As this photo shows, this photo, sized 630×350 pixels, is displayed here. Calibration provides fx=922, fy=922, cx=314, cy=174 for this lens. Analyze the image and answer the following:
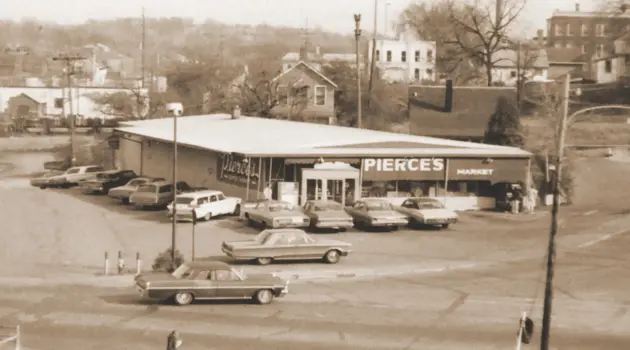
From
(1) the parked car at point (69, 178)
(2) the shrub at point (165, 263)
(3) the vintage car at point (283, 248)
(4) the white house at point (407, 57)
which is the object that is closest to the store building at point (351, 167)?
(1) the parked car at point (69, 178)

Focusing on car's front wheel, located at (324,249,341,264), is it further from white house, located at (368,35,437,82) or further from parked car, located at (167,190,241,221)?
white house, located at (368,35,437,82)

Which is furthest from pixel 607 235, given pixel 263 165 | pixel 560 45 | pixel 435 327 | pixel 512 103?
pixel 560 45

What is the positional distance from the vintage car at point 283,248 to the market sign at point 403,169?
12.1 m

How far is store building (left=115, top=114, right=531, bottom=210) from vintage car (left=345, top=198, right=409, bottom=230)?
3.38m

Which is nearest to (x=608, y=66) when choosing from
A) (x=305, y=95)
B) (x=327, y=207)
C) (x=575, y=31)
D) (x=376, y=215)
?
(x=305, y=95)

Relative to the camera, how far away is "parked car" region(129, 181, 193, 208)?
42.1 meters

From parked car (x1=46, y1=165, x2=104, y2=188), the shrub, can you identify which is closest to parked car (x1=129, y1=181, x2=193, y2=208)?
parked car (x1=46, y1=165, x2=104, y2=188)

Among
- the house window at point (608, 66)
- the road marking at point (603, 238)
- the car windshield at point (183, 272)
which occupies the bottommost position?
the road marking at point (603, 238)

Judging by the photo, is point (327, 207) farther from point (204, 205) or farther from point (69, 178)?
point (69, 178)

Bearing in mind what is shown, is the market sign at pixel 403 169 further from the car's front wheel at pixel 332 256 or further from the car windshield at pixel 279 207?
the car's front wheel at pixel 332 256

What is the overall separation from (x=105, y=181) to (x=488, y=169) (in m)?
20.3

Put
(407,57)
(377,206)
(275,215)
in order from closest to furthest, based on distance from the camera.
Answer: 1. (275,215)
2. (377,206)
3. (407,57)

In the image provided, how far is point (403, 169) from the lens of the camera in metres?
42.8

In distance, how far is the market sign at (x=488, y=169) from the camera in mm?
43469
